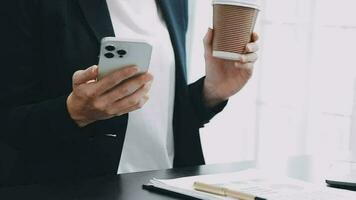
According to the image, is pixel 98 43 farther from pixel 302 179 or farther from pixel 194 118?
pixel 302 179

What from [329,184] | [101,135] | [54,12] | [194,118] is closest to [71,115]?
[101,135]

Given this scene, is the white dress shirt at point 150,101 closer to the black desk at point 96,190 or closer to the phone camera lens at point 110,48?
the black desk at point 96,190

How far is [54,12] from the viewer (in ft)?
3.73

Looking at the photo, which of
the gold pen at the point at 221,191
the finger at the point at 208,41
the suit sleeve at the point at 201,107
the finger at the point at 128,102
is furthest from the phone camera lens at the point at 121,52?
the suit sleeve at the point at 201,107

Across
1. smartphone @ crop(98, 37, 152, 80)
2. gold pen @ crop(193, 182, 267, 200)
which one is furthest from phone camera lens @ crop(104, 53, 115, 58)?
gold pen @ crop(193, 182, 267, 200)

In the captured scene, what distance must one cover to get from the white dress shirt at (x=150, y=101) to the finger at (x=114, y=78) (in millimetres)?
251

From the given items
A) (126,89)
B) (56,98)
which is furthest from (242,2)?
(56,98)

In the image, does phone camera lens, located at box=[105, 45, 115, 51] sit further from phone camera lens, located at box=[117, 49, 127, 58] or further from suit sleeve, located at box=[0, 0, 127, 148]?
suit sleeve, located at box=[0, 0, 127, 148]

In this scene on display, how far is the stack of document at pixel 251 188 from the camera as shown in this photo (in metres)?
0.86

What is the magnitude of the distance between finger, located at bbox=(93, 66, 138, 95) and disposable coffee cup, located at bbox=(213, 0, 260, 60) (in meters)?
0.21

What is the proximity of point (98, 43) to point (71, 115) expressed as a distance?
18cm

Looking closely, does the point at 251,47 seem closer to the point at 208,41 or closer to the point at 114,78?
the point at 208,41

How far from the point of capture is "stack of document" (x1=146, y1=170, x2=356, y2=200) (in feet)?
2.83

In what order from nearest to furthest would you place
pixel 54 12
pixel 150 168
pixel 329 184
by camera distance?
pixel 329 184 < pixel 54 12 < pixel 150 168
